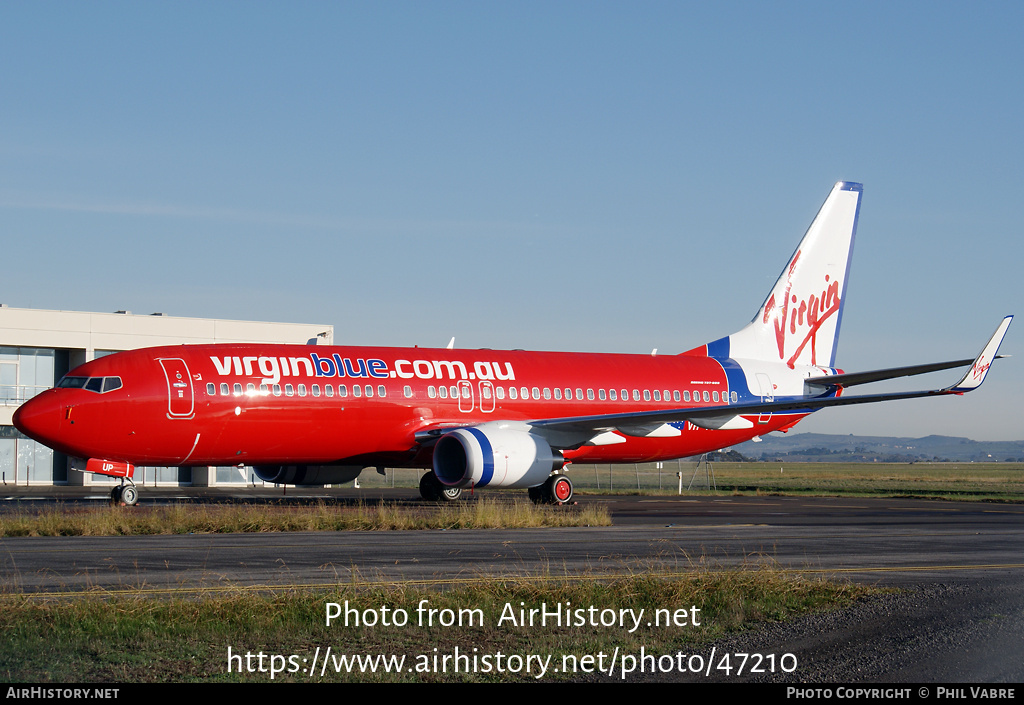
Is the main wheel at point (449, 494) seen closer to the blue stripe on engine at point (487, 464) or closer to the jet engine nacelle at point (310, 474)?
the jet engine nacelle at point (310, 474)

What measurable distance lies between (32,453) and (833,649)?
45043 mm

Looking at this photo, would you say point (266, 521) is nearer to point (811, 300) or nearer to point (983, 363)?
point (983, 363)

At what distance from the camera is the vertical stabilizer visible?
3856cm

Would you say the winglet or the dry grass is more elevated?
the winglet

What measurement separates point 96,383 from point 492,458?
30.8 ft

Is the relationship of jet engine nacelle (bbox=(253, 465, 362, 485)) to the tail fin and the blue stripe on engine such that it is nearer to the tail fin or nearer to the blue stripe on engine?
the blue stripe on engine

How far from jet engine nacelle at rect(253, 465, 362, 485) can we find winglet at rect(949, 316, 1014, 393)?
16.0 metres

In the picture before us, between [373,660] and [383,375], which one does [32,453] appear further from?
[373,660]

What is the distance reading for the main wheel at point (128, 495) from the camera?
2741 cm

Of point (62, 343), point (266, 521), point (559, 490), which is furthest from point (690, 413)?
point (62, 343)

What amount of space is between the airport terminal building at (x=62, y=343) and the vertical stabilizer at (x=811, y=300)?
18.5 m

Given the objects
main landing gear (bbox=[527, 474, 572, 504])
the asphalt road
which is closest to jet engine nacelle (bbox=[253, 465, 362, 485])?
main landing gear (bbox=[527, 474, 572, 504])

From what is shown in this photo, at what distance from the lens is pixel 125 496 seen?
2748cm
